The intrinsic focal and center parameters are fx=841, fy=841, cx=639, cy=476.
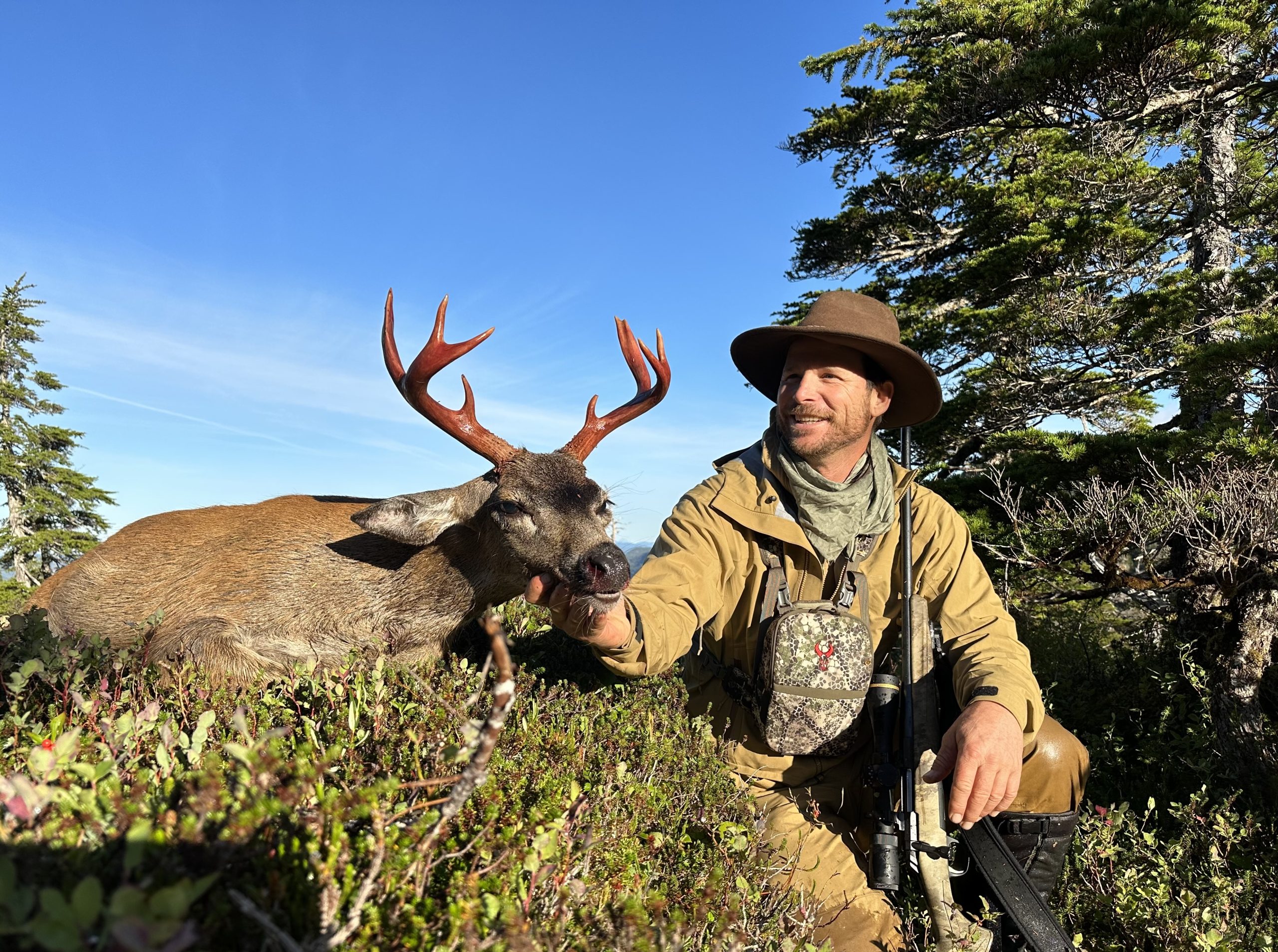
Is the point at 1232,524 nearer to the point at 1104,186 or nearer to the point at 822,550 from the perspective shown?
the point at 822,550

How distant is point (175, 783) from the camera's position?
2.16m

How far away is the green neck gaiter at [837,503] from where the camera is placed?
4668 mm

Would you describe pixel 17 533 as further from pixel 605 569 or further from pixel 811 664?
pixel 811 664

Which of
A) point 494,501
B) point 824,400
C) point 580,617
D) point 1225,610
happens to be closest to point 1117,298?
point 1225,610

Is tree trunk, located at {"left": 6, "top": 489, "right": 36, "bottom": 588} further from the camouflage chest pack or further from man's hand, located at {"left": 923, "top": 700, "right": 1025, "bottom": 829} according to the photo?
man's hand, located at {"left": 923, "top": 700, "right": 1025, "bottom": 829}

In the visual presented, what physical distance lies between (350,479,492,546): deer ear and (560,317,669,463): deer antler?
789 mm

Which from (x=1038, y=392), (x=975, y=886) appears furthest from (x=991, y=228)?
(x=975, y=886)

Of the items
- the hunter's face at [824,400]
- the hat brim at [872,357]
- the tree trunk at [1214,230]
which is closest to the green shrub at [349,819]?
the hunter's face at [824,400]

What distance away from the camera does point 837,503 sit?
4.68 metres

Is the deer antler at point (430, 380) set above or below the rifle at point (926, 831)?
above

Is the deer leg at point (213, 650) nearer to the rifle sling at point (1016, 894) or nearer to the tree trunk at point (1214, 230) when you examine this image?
the rifle sling at point (1016, 894)

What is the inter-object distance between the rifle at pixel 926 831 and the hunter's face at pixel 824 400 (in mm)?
884

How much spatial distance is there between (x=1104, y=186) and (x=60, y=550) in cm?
2346

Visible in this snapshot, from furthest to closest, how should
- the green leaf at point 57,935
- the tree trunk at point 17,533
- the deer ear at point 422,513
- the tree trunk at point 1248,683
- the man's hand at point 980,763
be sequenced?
the tree trunk at point 17,533
the tree trunk at point 1248,683
the deer ear at point 422,513
the man's hand at point 980,763
the green leaf at point 57,935
